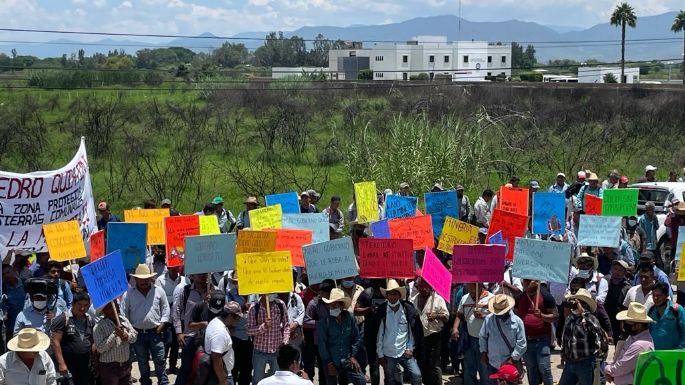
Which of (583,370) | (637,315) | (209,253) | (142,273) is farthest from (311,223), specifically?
(637,315)

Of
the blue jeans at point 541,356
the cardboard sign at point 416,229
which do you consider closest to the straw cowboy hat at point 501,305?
the blue jeans at point 541,356

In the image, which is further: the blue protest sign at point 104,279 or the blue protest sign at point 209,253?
the blue protest sign at point 209,253

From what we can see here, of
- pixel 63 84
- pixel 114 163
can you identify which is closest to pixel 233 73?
pixel 63 84

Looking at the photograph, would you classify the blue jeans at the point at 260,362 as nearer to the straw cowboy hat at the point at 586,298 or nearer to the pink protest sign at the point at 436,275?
the pink protest sign at the point at 436,275

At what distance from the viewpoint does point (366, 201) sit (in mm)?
15398

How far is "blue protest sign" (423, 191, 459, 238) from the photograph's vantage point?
609 inches

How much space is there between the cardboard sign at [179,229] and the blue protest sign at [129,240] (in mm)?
372

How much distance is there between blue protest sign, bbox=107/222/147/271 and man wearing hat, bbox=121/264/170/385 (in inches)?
57.3

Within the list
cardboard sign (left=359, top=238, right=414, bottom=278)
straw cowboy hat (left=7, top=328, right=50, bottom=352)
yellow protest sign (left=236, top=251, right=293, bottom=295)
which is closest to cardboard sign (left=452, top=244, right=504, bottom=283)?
cardboard sign (left=359, top=238, right=414, bottom=278)

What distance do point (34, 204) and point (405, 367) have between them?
5469 mm

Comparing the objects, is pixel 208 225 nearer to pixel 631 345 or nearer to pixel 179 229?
pixel 179 229

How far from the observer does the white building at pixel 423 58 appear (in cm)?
11331

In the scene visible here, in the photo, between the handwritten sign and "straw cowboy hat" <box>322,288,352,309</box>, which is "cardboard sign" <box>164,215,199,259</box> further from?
the handwritten sign

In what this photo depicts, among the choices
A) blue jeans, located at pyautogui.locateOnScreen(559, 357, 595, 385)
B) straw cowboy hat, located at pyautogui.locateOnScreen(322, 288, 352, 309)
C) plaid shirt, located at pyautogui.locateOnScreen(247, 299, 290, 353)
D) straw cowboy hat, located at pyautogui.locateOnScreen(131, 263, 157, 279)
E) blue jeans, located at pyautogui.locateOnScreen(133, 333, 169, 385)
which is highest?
straw cowboy hat, located at pyautogui.locateOnScreen(131, 263, 157, 279)
